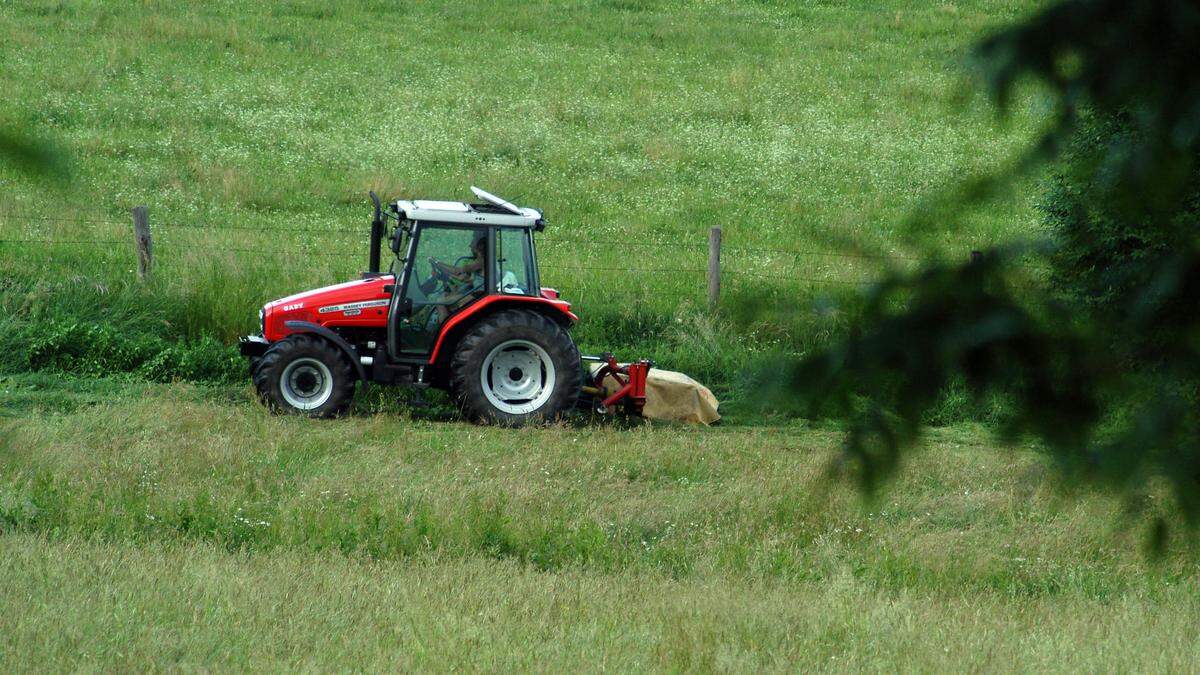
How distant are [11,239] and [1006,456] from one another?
14056 mm

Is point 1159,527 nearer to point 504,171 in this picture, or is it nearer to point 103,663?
point 103,663

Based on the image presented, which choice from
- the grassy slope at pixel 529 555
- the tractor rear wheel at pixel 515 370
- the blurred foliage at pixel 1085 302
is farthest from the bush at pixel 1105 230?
the tractor rear wheel at pixel 515 370

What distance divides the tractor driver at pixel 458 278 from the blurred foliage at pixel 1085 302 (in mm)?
8534

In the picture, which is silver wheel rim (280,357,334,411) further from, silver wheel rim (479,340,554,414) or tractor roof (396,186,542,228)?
tractor roof (396,186,542,228)

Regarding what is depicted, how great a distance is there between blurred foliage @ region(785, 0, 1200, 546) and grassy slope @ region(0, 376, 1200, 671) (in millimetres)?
637

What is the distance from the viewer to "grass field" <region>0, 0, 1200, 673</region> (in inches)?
216

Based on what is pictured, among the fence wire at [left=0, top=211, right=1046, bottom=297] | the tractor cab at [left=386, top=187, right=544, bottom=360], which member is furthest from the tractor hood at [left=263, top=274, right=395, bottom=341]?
the fence wire at [left=0, top=211, right=1046, bottom=297]

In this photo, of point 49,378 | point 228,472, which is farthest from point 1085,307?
point 49,378

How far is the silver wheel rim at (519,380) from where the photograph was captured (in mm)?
10992

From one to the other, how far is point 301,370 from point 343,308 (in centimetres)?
68

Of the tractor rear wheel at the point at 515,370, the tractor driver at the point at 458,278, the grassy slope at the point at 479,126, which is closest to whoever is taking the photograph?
the tractor rear wheel at the point at 515,370

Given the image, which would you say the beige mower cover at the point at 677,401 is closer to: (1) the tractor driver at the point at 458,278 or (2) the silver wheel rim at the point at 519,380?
(2) the silver wheel rim at the point at 519,380

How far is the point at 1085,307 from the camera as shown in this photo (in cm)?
253

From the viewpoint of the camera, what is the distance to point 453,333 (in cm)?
1098
